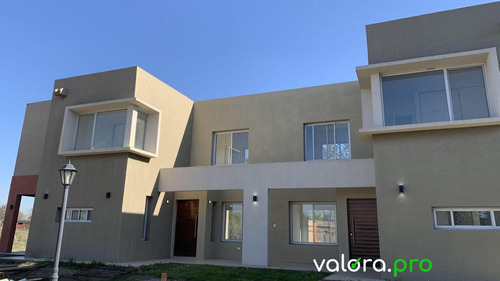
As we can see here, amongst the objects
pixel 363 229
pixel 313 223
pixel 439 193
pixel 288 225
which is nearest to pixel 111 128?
pixel 288 225

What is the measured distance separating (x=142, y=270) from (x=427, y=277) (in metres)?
7.16

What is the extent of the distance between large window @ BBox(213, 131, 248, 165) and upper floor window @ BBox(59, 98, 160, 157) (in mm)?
2820

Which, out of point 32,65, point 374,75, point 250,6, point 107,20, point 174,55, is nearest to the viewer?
point 374,75

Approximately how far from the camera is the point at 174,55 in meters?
19.2

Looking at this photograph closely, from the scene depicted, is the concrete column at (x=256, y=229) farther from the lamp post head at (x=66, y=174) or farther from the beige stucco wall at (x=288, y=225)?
the lamp post head at (x=66, y=174)

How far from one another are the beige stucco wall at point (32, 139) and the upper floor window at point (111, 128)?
4.51 m

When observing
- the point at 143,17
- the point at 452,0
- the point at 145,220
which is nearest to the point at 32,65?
the point at 143,17

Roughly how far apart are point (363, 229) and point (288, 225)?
2.58 metres

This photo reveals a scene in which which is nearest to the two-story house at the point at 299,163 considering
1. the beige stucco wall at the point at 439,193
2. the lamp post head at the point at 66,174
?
the beige stucco wall at the point at 439,193

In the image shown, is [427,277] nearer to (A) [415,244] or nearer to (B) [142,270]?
(A) [415,244]

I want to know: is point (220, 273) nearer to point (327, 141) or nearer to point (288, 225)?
point (288, 225)

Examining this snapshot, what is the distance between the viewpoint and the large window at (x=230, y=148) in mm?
13964

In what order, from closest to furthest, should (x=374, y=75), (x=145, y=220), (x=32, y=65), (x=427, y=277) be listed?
(x=427, y=277), (x=374, y=75), (x=145, y=220), (x=32, y=65)

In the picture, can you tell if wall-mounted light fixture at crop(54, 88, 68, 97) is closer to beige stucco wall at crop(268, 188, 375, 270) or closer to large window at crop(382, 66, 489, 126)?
beige stucco wall at crop(268, 188, 375, 270)
